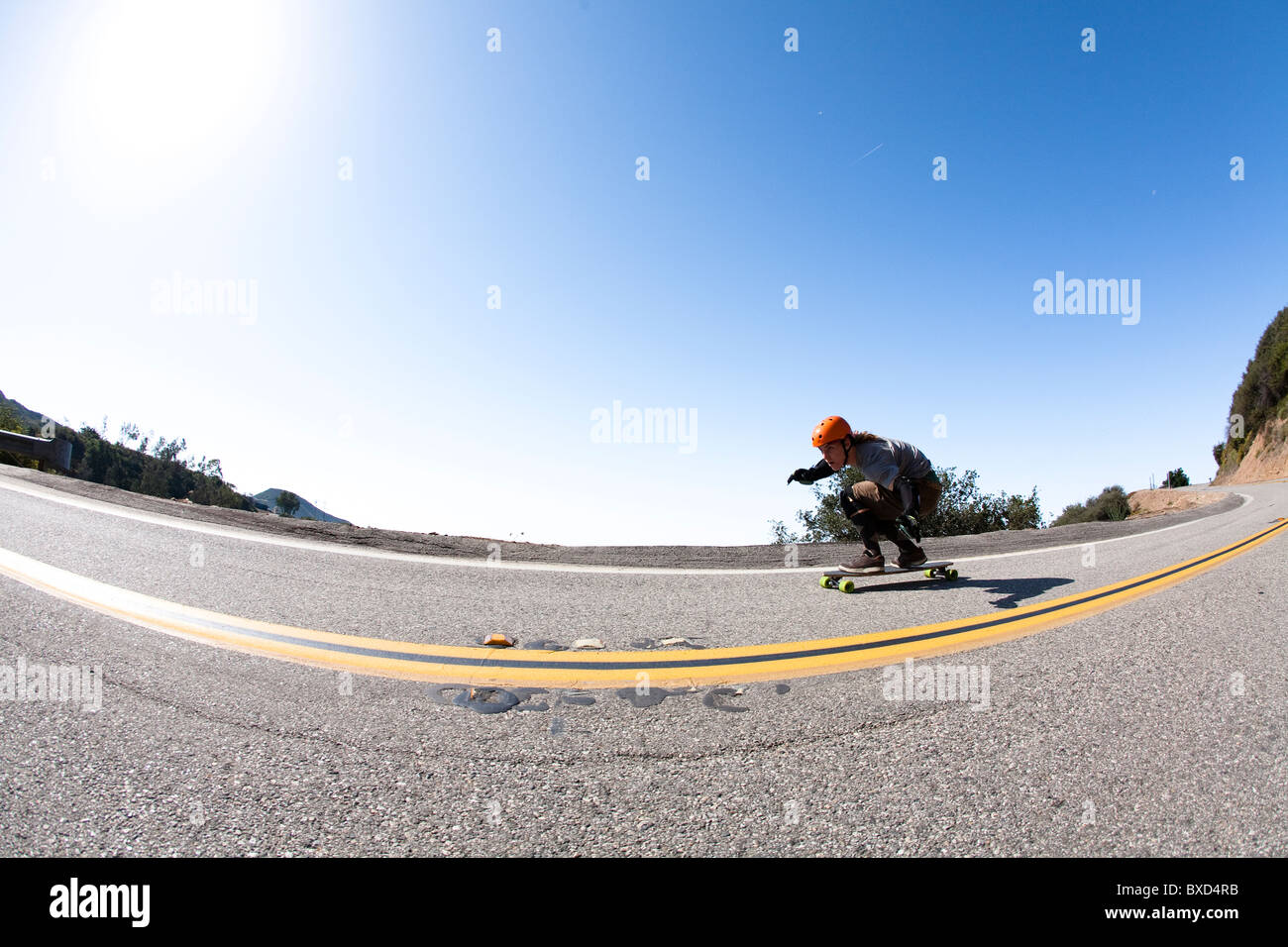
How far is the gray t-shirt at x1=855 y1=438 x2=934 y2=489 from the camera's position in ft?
17.6

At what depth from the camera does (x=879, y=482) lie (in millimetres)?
5426

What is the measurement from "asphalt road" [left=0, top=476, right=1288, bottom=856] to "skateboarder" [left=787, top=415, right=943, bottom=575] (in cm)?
207

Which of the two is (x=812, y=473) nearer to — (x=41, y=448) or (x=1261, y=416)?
(x=41, y=448)

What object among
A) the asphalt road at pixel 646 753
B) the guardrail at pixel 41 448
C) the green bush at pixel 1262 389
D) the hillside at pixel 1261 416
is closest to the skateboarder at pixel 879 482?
the asphalt road at pixel 646 753

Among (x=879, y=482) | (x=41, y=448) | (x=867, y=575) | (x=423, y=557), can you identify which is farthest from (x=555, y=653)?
(x=41, y=448)

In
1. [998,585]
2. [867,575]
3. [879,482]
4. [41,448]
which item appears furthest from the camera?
[41,448]

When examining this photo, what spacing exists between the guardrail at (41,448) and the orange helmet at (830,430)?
17667mm

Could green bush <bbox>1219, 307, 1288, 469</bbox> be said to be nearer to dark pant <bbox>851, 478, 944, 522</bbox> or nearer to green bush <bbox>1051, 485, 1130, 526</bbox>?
green bush <bbox>1051, 485, 1130, 526</bbox>

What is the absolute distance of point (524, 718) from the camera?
6.59ft

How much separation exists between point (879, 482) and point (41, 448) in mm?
19038

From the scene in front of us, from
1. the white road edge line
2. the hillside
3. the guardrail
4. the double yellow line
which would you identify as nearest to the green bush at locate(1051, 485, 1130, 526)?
the hillside

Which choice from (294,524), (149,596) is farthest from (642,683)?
(294,524)

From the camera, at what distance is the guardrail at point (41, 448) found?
12.7 meters

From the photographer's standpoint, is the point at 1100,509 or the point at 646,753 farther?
the point at 1100,509
